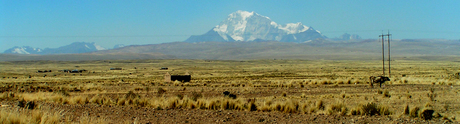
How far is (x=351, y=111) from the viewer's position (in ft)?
41.5

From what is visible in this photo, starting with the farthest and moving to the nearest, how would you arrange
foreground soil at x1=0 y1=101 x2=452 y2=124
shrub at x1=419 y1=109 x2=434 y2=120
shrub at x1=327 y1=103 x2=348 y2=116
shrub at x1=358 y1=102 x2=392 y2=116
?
1. shrub at x1=327 y1=103 x2=348 y2=116
2. shrub at x1=358 y1=102 x2=392 y2=116
3. shrub at x1=419 y1=109 x2=434 y2=120
4. foreground soil at x1=0 y1=101 x2=452 y2=124

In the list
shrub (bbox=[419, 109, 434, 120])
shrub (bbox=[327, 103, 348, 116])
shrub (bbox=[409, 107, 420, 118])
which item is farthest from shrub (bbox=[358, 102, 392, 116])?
shrub (bbox=[419, 109, 434, 120])

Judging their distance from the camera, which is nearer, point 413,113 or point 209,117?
point 413,113

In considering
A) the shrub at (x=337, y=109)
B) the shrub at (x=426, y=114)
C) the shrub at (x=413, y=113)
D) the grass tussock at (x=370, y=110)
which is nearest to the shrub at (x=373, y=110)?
the grass tussock at (x=370, y=110)

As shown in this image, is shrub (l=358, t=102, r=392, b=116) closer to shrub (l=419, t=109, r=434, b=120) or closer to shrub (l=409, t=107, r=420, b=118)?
shrub (l=409, t=107, r=420, b=118)

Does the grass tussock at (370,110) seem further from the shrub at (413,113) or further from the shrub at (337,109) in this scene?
the shrub at (413,113)

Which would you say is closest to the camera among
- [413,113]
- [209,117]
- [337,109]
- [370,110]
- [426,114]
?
[426,114]

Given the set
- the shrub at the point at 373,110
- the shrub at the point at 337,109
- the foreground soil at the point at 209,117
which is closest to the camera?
the foreground soil at the point at 209,117

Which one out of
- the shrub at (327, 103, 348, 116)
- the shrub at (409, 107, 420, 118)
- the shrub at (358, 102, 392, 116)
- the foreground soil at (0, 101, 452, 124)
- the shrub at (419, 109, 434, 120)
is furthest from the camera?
the shrub at (327, 103, 348, 116)

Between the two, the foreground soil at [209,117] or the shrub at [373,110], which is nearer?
the foreground soil at [209,117]

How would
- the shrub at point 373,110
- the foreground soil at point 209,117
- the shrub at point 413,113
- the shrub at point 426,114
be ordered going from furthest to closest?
the shrub at point 373,110
the shrub at point 413,113
the shrub at point 426,114
the foreground soil at point 209,117

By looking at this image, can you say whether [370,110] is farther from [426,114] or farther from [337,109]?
[426,114]

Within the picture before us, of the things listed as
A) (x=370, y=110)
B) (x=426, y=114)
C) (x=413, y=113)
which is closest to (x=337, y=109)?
(x=370, y=110)

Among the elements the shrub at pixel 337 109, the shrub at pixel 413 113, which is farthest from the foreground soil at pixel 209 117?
the shrub at pixel 337 109
